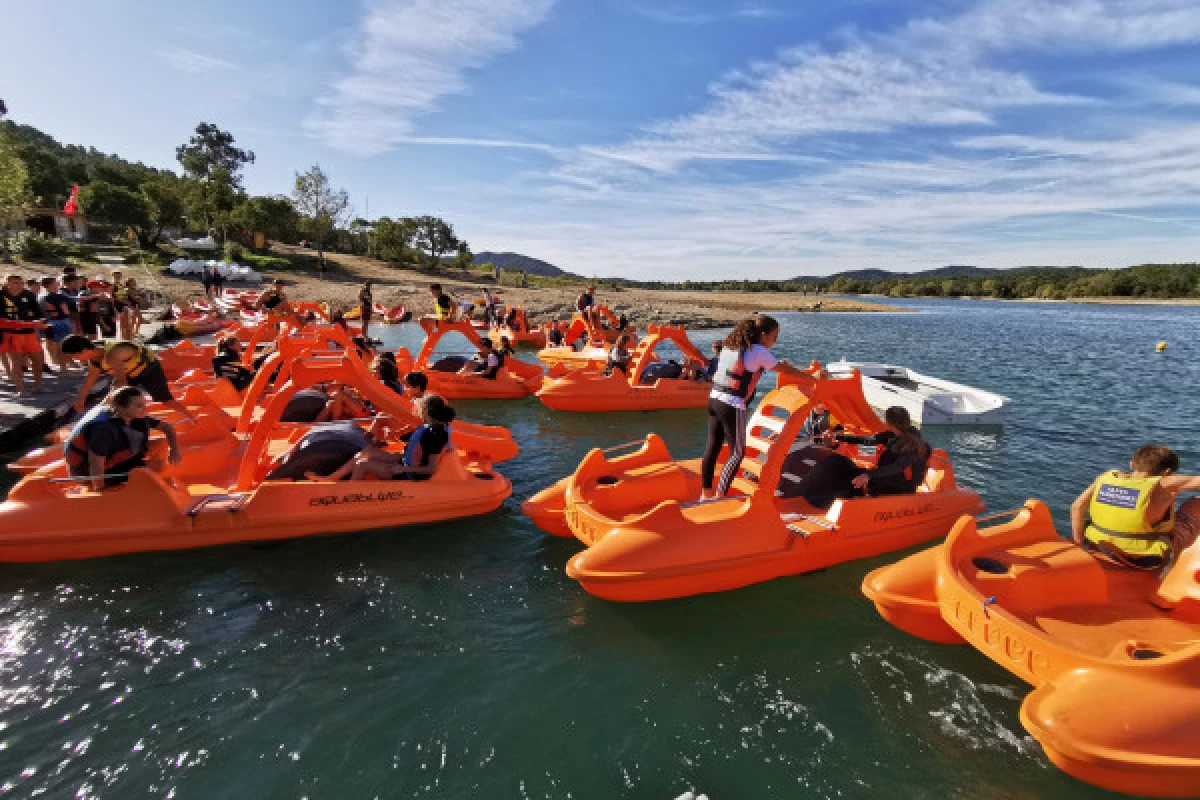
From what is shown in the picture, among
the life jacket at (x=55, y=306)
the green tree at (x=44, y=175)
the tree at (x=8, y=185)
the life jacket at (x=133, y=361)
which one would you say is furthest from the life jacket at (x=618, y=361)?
the green tree at (x=44, y=175)

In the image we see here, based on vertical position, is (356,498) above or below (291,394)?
below

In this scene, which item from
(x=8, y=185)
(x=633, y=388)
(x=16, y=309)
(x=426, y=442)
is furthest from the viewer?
(x=8, y=185)

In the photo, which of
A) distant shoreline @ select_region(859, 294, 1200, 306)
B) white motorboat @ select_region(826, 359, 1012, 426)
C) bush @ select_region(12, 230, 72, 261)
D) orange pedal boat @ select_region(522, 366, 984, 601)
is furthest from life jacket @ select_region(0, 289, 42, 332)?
distant shoreline @ select_region(859, 294, 1200, 306)

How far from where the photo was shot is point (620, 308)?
38.7m

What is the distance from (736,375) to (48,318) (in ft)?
48.5

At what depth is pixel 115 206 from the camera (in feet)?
152

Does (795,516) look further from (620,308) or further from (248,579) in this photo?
(620,308)

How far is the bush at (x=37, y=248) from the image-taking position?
3078 centimetres

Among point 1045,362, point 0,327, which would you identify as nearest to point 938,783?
point 0,327

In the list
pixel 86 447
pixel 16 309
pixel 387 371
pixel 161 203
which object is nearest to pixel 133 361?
pixel 86 447

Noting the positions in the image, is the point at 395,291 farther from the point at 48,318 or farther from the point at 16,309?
the point at 16,309

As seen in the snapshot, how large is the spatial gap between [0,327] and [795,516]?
13.4 meters

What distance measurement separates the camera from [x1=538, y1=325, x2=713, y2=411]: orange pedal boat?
13.0 m

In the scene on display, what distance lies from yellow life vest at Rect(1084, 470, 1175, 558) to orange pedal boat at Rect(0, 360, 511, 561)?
591 centimetres
